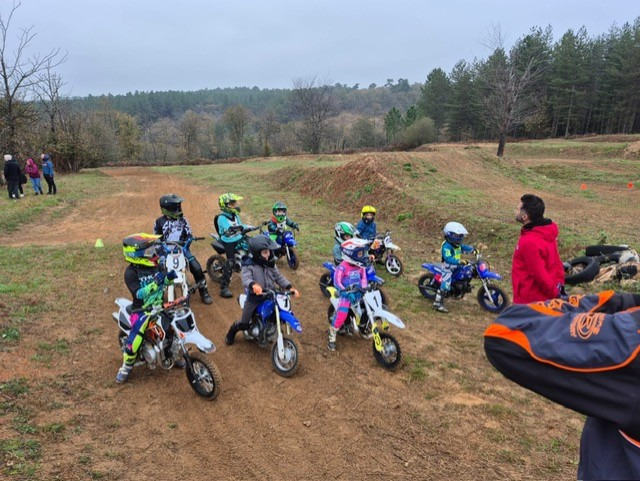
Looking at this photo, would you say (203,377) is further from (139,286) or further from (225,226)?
(225,226)

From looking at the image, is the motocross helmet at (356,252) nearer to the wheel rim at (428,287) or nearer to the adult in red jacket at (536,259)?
the adult in red jacket at (536,259)

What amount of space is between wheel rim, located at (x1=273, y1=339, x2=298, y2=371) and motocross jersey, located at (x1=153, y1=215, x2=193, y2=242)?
3402 millimetres

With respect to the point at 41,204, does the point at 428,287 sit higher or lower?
lower

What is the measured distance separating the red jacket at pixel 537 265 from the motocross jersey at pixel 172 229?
5.99 m

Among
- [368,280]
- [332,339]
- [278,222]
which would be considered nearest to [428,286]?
[368,280]

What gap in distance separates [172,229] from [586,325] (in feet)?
24.2

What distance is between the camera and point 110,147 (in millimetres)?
56969

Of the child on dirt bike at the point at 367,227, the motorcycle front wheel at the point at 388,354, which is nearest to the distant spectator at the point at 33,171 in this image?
the child on dirt bike at the point at 367,227

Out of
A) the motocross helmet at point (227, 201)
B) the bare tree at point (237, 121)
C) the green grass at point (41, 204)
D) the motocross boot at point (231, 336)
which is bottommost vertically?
the motocross boot at point (231, 336)

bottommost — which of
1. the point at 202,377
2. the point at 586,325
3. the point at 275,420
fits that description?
the point at 275,420

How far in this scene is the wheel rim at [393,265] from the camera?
988 cm

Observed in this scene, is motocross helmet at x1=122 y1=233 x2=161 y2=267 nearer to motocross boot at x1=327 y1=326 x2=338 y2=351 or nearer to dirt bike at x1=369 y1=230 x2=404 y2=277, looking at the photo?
motocross boot at x1=327 y1=326 x2=338 y2=351

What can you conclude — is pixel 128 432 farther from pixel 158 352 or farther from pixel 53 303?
pixel 53 303

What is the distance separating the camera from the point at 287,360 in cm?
556
